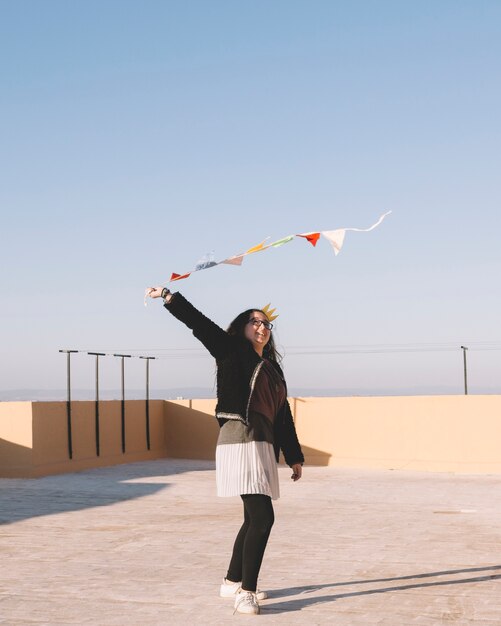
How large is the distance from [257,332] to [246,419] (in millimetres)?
535

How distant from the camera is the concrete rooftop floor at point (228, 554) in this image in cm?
544

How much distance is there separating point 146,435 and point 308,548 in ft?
41.1

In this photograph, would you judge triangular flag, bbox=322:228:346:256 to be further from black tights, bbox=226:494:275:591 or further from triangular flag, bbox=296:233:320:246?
black tights, bbox=226:494:275:591

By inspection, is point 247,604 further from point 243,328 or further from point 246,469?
point 243,328

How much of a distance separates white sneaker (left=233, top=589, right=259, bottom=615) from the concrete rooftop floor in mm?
85

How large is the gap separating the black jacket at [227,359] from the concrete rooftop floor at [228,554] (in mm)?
1175

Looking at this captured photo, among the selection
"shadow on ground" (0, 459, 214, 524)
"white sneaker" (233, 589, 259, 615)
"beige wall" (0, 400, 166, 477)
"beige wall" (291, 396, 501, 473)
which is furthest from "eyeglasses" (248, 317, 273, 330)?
"beige wall" (291, 396, 501, 473)

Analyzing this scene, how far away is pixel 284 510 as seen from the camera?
36.1 feet

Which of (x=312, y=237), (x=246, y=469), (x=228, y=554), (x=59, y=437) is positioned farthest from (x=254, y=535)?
(x=59, y=437)

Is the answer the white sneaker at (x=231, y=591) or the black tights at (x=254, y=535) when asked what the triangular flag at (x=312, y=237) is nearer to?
the black tights at (x=254, y=535)

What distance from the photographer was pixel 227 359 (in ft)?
17.9

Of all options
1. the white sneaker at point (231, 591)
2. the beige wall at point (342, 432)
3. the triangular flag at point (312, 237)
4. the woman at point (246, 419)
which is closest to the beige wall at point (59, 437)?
the beige wall at point (342, 432)

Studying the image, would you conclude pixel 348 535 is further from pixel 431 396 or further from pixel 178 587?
pixel 431 396

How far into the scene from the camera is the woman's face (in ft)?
18.2
